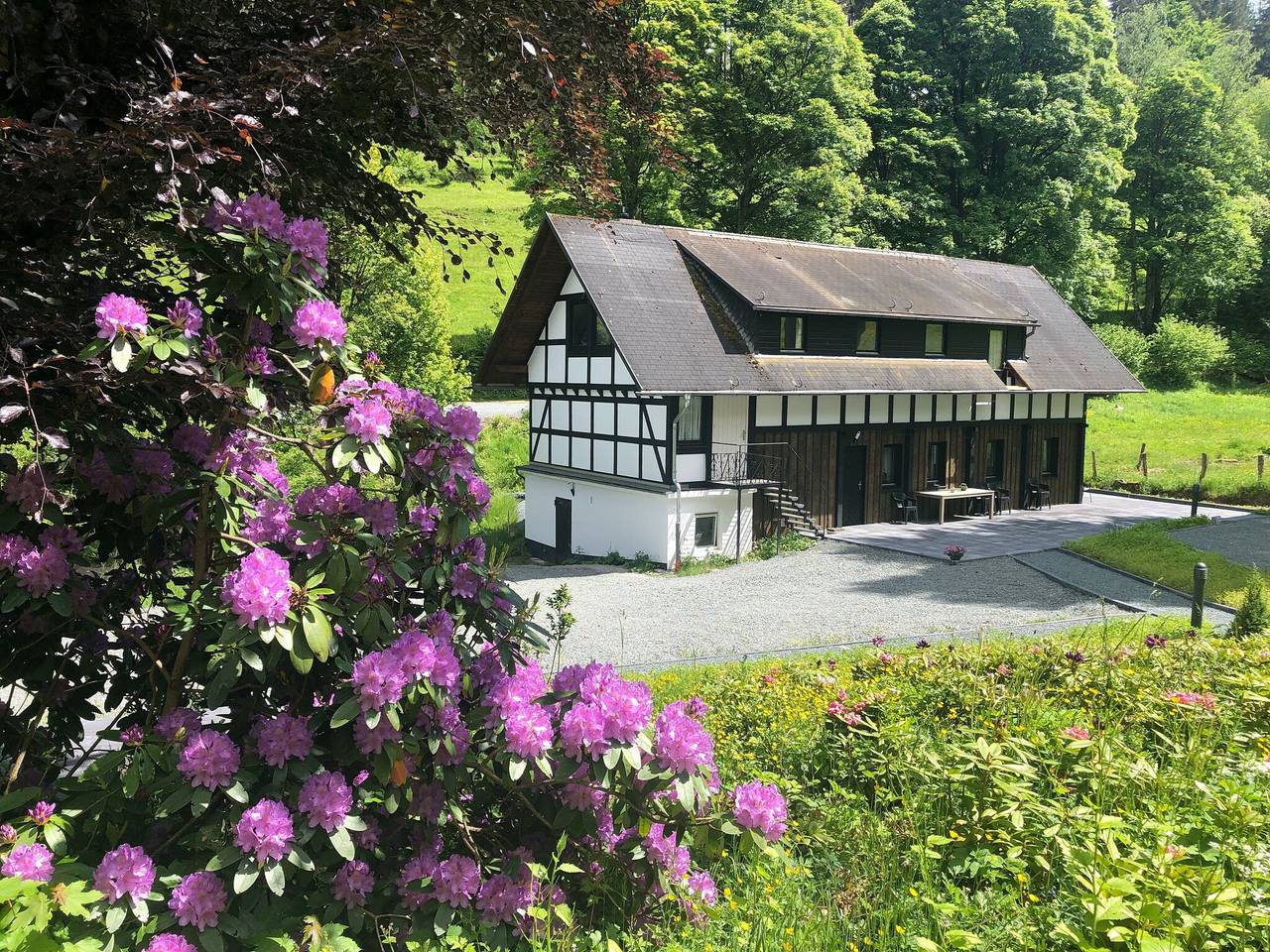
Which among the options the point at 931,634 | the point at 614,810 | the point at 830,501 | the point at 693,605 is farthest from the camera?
the point at 830,501

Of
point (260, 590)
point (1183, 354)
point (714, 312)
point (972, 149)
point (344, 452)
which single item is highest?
point (972, 149)

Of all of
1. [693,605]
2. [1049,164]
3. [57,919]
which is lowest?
[693,605]

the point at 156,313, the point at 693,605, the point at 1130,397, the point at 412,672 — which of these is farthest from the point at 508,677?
the point at 1130,397

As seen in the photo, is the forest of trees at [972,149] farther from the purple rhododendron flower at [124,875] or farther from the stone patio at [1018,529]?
the purple rhododendron flower at [124,875]

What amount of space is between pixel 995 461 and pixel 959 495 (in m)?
3.12

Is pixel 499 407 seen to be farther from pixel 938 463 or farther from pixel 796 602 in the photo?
pixel 796 602

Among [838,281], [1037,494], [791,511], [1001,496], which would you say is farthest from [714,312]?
[1037,494]

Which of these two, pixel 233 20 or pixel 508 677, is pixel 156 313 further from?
pixel 508 677

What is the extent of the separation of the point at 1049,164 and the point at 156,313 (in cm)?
4049

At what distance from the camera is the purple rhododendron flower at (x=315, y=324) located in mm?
3234

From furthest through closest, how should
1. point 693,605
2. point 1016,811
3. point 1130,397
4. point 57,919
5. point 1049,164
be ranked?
point 1130,397 < point 1049,164 < point 693,605 < point 1016,811 < point 57,919

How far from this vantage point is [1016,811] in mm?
3723

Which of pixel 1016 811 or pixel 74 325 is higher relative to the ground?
pixel 74 325

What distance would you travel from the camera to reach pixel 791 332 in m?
21.8
